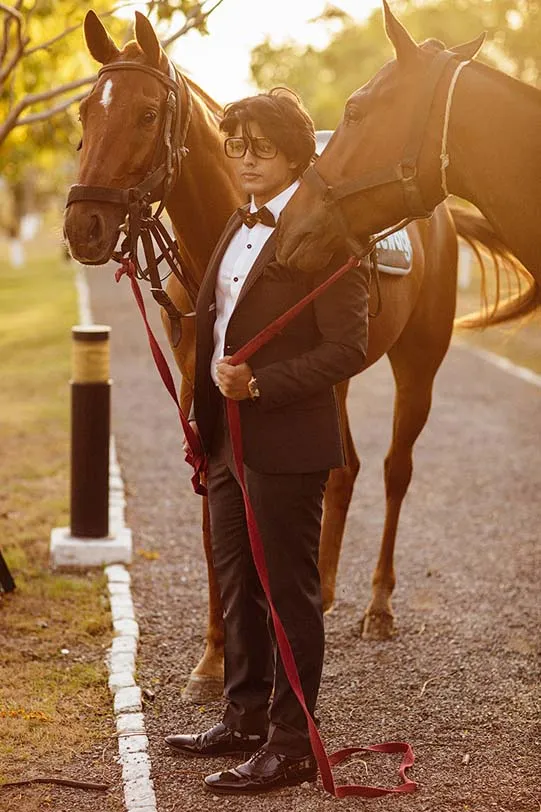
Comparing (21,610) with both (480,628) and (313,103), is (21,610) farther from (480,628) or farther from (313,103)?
(313,103)

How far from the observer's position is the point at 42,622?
18.6 feet

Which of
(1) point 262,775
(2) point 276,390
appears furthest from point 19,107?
(1) point 262,775

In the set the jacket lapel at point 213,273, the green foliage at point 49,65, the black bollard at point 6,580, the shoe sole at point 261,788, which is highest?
the green foliage at point 49,65

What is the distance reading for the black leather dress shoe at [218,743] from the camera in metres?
4.19

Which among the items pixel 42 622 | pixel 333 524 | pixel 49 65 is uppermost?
pixel 49 65

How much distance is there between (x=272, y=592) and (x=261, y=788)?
26.0 inches

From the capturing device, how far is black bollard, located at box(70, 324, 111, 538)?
21.5 feet

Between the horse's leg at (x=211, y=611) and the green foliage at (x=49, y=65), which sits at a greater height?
the green foliage at (x=49, y=65)

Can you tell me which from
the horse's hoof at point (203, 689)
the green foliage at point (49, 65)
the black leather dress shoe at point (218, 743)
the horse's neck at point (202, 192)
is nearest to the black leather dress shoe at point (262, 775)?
the black leather dress shoe at point (218, 743)

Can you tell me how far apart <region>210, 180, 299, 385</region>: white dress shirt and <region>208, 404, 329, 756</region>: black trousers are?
341mm

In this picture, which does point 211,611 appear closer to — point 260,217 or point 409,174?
point 260,217

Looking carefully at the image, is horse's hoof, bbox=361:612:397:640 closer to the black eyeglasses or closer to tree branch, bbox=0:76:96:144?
the black eyeglasses

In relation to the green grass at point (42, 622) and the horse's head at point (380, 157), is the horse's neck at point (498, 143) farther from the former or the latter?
the green grass at point (42, 622)

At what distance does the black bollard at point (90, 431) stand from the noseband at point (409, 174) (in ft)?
10.1
